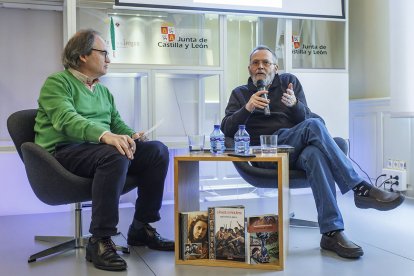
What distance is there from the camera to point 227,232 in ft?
6.26

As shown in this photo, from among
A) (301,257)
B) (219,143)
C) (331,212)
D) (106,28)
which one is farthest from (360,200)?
(106,28)

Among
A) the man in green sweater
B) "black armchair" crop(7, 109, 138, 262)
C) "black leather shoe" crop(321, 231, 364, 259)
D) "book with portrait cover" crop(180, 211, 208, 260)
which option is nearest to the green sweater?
the man in green sweater

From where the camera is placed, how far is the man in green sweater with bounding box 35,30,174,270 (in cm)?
187

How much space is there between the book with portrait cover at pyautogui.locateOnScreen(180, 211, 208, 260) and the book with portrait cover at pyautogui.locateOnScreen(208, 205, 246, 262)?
0.03 m

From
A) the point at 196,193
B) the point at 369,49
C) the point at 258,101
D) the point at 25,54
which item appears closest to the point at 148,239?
the point at 196,193

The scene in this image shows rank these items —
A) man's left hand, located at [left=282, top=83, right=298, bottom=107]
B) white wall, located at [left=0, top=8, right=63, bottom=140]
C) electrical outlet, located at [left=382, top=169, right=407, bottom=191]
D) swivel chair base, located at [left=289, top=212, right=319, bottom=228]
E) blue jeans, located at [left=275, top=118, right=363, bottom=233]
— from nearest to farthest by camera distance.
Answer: blue jeans, located at [left=275, top=118, right=363, bottom=233], man's left hand, located at [left=282, top=83, right=298, bottom=107], swivel chair base, located at [left=289, top=212, right=319, bottom=228], white wall, located at [left=0, top=8, right=63, bottom=140], electrical outlet, located at [left=382, top=169, right=407, bottom=191]

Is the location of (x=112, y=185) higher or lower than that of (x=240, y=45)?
lower

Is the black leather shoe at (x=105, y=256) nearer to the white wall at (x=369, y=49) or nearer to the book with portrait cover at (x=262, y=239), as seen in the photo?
the book with portrait cover at (x=262, y=239)

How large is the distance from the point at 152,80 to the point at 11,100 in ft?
3.32

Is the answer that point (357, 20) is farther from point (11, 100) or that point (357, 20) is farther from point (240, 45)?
point (11, 100)

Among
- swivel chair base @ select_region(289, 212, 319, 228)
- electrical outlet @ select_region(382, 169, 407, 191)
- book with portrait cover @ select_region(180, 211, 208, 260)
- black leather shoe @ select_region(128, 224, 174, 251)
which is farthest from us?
electrical outlet @ select_region(382, 169, 407, 191)

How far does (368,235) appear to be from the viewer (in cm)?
238

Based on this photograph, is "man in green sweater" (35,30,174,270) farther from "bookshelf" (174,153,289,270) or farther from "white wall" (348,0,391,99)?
"white wall" (348,0,391,99)

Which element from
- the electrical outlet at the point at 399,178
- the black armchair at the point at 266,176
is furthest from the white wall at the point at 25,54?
the electrical outlet at the point at 399,178
